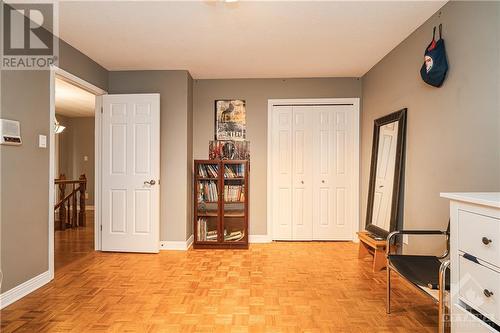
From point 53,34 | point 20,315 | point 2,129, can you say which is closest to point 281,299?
point 20,315

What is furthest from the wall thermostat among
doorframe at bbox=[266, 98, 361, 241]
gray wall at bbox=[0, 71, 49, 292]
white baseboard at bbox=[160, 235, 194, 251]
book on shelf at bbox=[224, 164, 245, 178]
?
doorframe at bbox=[266, 98, 361, 241]

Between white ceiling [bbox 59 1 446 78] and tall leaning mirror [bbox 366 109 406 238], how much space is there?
0.89 meters

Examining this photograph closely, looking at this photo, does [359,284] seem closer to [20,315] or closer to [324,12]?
[324,12]

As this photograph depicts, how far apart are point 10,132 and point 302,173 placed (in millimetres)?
3401

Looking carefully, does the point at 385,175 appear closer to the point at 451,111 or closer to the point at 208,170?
the point at 451,111

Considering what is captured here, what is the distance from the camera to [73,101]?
Result: 18.3ft

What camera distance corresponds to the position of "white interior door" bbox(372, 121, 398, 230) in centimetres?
319

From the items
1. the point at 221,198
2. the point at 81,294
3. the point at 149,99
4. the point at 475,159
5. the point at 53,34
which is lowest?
the point at 81,294

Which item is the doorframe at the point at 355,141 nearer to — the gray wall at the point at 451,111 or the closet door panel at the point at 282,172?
the closet door panel at the point at 282,172

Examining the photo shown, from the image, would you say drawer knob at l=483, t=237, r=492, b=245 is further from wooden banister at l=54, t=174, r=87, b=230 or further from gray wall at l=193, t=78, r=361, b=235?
wooden banister at l=54, t=174, r=87, b=230

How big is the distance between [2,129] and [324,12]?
281 cm

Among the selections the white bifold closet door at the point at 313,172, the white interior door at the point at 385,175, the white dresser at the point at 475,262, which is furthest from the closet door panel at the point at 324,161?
the white dresser at the point at 475,262

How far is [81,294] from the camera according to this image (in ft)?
8.16

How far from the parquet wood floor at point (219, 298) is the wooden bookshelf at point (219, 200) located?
0.39 m
